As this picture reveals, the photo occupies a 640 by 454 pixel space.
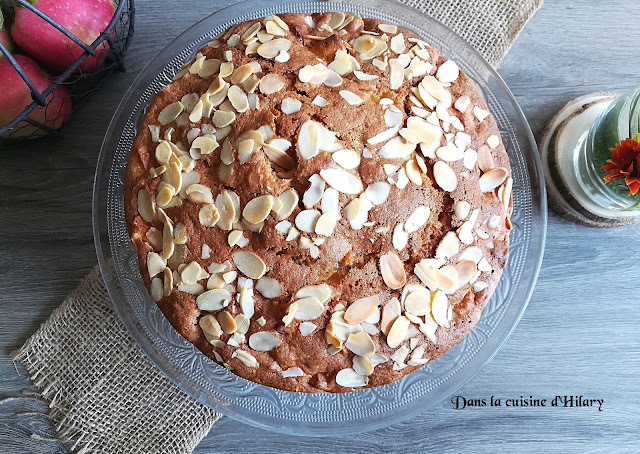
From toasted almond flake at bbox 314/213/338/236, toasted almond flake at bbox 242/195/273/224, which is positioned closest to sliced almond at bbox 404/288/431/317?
toasted almond flake at bbox 314/213/338/236

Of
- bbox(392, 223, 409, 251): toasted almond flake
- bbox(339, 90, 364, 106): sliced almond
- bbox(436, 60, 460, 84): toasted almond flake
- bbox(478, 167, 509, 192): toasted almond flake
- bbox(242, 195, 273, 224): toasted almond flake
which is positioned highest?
bbox(436, 60, 460, 84): toasted almond flake

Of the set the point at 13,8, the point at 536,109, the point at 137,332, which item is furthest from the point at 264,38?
the point at 536,109

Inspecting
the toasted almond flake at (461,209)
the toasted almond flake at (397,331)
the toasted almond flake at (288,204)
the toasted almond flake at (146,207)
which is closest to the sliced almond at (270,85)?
the toasted almond flake at (288,204)

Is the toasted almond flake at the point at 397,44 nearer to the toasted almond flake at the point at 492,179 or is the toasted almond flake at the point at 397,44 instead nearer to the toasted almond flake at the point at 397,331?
the toasted almond flake at the point at 492,179

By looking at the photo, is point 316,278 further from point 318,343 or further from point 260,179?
point 260,179

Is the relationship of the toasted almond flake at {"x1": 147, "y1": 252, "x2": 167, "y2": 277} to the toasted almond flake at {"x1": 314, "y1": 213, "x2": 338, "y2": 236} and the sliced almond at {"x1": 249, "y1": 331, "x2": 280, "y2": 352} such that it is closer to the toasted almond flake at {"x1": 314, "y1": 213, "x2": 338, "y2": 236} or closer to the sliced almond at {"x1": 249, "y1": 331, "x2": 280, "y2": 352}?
the sliced almond at {"x1": 249, "y1": 331, "x2": 280, "y2": 352}
